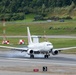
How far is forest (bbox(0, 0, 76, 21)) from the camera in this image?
15988cm

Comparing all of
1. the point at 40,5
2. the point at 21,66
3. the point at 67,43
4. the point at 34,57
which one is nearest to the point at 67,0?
the point at 40,5

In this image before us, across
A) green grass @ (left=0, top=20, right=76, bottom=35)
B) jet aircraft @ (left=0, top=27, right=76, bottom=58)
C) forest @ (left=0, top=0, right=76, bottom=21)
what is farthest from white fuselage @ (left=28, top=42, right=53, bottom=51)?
forest @ (left=0, top=0, right=76, bottom=21)

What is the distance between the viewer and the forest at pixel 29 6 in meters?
160

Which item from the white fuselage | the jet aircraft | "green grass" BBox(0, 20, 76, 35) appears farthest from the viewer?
"green grass" BBox(0, 20, 76, 35)

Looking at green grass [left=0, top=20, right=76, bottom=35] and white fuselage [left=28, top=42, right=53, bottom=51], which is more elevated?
white fuselage [left=28, top=42, right=53, bottom=51]

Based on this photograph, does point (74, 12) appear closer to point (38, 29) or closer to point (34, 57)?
point (38, 29)

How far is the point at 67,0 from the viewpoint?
16600 cm

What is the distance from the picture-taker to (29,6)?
545 feet

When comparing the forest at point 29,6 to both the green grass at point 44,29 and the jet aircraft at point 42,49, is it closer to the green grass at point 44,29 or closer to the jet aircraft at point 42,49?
the green grass at point 44,29

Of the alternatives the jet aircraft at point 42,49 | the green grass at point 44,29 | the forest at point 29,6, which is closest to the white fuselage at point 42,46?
the jet aircraft at point 42,49

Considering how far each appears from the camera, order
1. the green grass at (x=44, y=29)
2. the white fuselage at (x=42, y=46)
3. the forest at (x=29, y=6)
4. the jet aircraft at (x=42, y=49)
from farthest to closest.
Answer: the forest at (x=29, y=6), the green grass at (x=44, y=29), the jet aircraft at (x=42, y=49), the white fuselage at (x=42, y=46)

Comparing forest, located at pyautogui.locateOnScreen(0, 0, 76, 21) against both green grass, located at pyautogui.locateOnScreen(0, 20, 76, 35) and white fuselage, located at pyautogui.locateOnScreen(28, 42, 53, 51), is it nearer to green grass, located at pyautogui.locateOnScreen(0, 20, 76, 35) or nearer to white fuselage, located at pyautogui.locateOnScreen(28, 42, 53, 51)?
green grass, located at pyautogui.locateOnScreen(0, 20, 76, 35)

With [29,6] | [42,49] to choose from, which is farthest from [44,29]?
[29,6]

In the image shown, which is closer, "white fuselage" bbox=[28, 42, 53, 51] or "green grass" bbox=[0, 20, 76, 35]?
"white fuselage" bbox=[28, 42, 53, 51]
